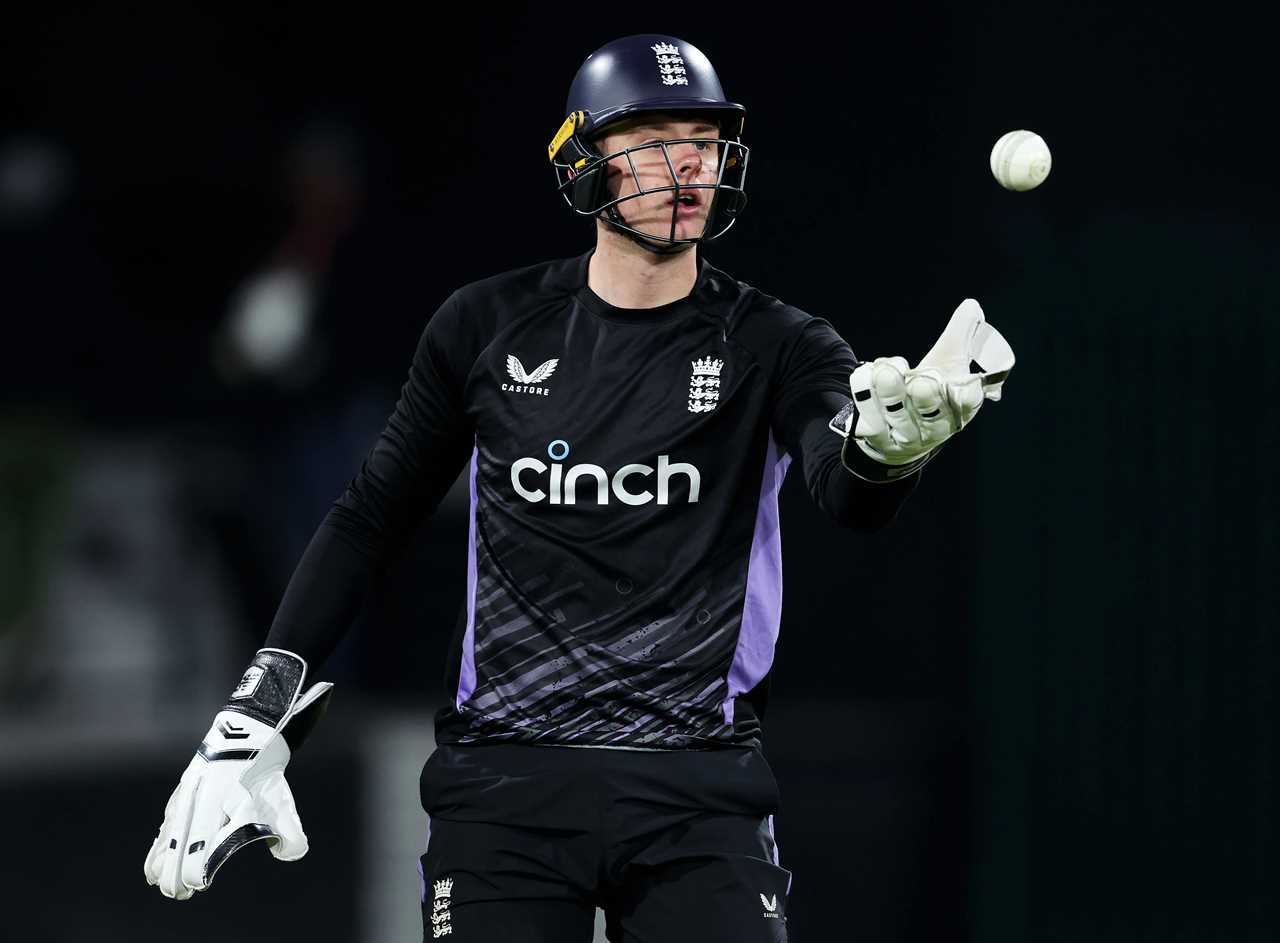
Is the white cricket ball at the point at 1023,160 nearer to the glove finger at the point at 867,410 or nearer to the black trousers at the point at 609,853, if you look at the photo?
the glove finger at the point at 867,410

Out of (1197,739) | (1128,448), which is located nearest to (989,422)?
(1128,448)

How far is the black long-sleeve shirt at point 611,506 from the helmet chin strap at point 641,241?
0.08 meters

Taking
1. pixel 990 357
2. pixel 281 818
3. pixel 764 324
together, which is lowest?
pixel 281 818

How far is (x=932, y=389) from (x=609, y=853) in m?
0.80

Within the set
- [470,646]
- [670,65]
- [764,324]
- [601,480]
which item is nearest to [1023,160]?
[764,324]

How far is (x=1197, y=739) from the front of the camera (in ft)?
13.7

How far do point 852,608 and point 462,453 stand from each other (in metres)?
1.84

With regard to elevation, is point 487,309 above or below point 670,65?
below

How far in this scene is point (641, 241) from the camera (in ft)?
8.29

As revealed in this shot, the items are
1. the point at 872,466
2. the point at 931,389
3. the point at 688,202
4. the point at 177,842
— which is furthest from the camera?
the point at 688,202

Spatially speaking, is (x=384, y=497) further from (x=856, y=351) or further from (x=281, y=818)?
(x=856, y=351)

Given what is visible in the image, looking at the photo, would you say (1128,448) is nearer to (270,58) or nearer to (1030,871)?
(1030,871)

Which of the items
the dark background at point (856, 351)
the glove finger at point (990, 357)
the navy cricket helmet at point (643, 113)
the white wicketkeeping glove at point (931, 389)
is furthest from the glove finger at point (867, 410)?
the dark background at point (856, 351)

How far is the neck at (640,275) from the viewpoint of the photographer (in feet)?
8.46
